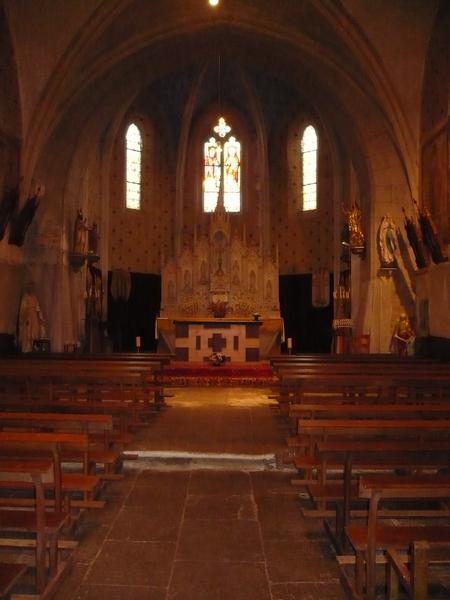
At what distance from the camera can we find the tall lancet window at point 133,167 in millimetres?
22516

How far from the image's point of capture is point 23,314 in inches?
580

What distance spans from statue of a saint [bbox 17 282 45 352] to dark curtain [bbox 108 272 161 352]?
19.7 feet

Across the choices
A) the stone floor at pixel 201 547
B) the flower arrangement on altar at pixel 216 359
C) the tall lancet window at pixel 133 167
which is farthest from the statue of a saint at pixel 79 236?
the stone floor at pixel 201 547

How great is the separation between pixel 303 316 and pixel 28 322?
10.9m

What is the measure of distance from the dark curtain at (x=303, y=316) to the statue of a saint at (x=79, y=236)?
27.7 feet

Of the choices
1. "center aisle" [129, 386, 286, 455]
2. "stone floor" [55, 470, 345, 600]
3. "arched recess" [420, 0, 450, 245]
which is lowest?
"stone floor" [55, 470, 345, 600]

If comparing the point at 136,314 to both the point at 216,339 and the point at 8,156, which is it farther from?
the point at 8,156

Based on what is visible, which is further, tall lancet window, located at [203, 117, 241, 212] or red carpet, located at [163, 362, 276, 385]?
tall lancet window, located at [203, 117, 241, 212]

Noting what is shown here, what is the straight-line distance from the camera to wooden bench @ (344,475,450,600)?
10.2 feet

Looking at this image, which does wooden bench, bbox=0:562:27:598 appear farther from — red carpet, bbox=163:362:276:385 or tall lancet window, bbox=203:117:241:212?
tall lancet window, bbox=203:117:241:212

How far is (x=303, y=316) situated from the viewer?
2227 centimetres

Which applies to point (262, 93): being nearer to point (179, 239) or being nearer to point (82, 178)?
point (179, 239)

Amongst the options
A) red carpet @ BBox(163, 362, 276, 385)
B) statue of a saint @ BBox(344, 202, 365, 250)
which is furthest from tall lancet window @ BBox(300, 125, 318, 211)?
red carpet @ BBox(163, 362, 276, 385)

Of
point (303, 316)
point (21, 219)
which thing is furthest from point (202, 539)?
point (303, 316)
